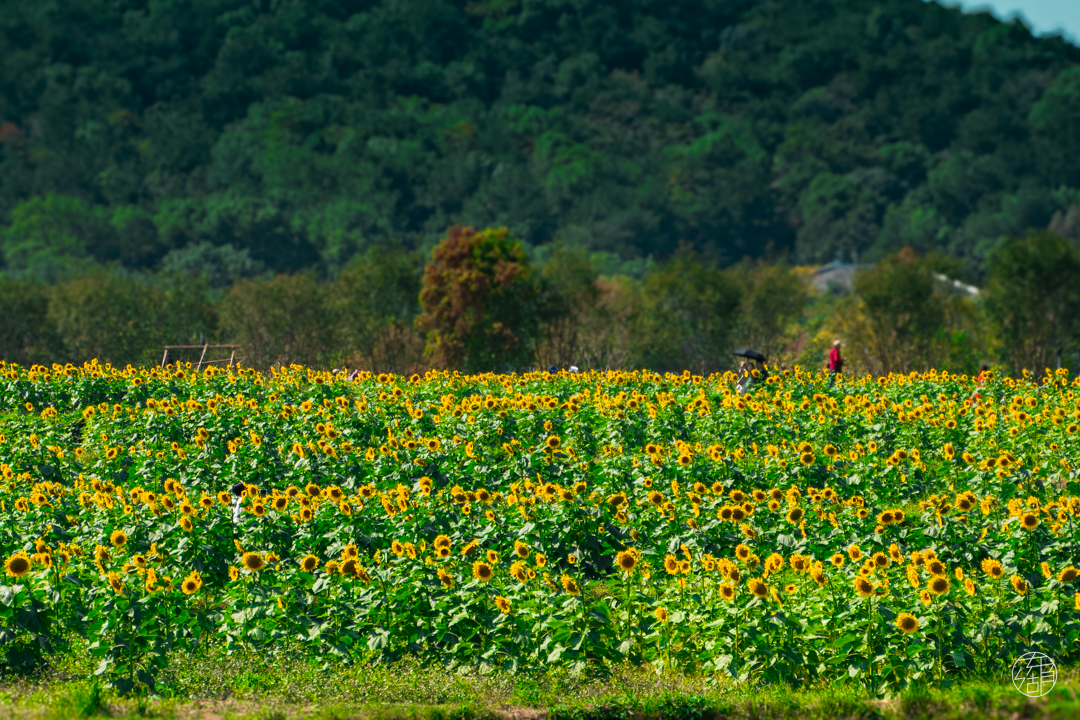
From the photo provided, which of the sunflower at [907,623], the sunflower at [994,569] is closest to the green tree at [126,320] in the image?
the sunflower at [994,569]

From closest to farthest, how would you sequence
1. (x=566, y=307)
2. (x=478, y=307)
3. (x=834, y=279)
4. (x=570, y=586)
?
1. (x=570, y=586)
2. (x=478, y=307)
3. (x=566, y=307)
4. (x=834, y=279)

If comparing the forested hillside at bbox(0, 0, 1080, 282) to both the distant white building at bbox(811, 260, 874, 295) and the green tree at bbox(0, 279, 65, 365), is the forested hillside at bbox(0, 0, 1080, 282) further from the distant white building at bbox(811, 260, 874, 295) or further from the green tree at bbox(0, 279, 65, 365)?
the green tree at bbox(0, 279, 65, 365)

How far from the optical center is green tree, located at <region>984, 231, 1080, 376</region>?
3312 cm

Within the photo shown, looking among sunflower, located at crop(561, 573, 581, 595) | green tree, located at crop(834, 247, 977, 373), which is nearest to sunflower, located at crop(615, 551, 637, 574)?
sunflower, located at crop(561, 573, 581, 595)

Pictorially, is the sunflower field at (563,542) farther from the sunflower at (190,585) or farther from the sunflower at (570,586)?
the sunflower at (190,585)

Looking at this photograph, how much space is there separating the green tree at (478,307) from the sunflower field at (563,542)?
19474mm

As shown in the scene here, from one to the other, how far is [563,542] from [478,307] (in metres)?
25.1

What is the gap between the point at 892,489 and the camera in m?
10.8

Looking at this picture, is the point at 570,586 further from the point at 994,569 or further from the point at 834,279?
the point at 834,279

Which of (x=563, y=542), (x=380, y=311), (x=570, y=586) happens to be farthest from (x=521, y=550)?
(x=380, y=311)

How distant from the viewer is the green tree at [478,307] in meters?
33.5

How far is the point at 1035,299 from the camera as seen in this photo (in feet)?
110

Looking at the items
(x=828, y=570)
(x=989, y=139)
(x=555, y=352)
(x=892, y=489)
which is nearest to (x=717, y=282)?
(x=555, y=352)

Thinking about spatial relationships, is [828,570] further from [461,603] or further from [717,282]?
[717,282]
